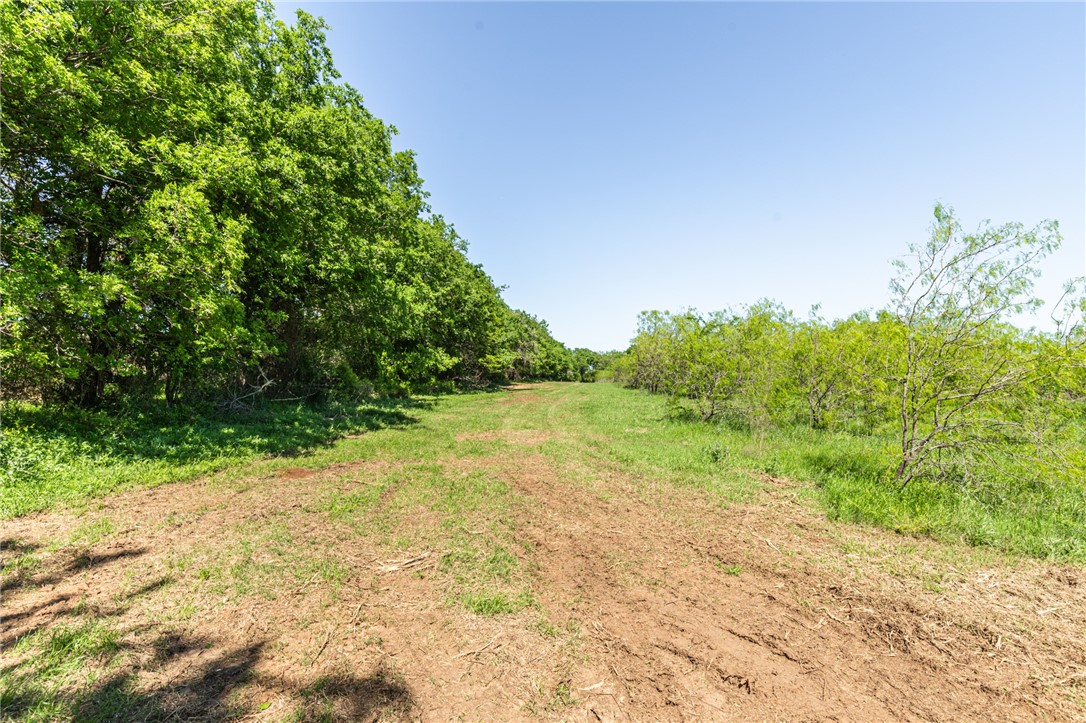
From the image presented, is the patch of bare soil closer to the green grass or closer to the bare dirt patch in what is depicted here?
the green grass

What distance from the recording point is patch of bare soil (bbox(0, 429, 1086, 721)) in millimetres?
3006

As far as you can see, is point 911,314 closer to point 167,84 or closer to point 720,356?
point 720,356

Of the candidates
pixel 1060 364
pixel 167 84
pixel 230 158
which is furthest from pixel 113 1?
pixel 1060 364

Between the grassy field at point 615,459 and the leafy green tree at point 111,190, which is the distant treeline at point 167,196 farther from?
the grassy field at point 615,459

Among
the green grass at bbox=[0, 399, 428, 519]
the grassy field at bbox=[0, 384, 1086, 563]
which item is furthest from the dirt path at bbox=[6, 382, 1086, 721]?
the green grass at bbox=[0, 399, 428, 519]

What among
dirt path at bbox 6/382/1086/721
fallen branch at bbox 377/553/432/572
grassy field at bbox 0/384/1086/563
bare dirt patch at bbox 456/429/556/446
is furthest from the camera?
bare dirt patch at bbox 456/429/556/446

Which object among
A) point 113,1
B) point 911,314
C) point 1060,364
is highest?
point 113,1

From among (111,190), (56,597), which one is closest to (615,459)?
(56,597)

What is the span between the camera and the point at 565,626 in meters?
3.87

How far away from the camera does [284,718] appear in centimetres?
270

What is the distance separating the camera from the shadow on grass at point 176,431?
25.5 feet

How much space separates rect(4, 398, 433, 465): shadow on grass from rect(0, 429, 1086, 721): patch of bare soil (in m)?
3.08


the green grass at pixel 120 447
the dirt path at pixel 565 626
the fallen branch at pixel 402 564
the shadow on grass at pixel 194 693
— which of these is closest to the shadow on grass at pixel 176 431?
the green grass at pixel 120 447

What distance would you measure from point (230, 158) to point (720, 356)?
56.9 feet
